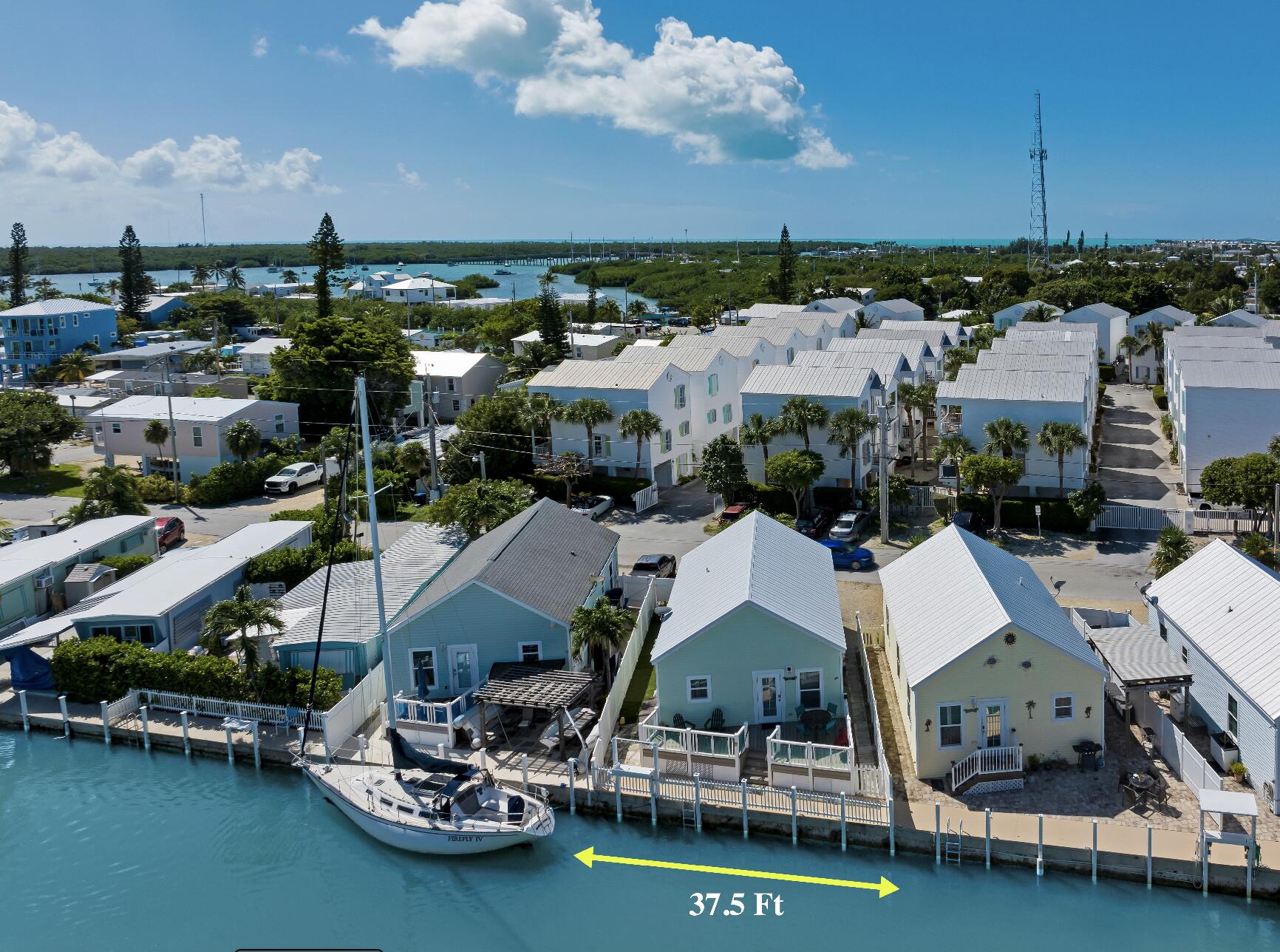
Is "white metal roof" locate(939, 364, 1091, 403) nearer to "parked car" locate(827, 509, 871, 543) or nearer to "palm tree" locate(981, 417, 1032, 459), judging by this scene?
"palm tree" locate(981, 417, 1032, 459)

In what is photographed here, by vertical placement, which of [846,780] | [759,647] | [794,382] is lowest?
[846,780]

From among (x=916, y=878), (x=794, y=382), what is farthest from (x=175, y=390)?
(x=916, y=878)

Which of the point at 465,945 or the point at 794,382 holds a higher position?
the point at 794,382

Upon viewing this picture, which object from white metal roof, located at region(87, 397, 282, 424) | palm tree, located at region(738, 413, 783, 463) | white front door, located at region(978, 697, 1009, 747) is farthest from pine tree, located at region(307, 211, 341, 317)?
white front door, located at region(978, 697, 1009, 747)

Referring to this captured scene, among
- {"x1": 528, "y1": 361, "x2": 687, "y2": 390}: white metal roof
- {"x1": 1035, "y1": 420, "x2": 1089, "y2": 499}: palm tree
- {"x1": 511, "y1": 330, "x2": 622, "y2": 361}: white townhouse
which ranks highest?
{"x1": 511, "y1": 330, "x2": 622, "y2": 361}: white townhouse

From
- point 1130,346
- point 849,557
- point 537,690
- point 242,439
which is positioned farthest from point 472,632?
point 1130,346

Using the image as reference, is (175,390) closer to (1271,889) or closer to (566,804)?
(566,804)

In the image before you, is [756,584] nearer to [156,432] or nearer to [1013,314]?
[156,432]
